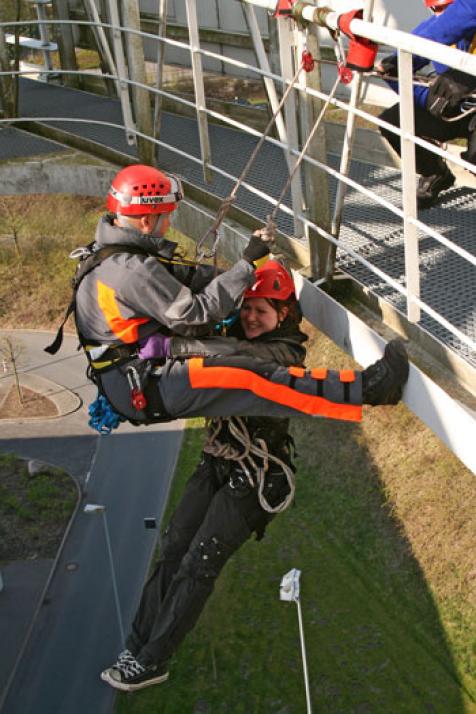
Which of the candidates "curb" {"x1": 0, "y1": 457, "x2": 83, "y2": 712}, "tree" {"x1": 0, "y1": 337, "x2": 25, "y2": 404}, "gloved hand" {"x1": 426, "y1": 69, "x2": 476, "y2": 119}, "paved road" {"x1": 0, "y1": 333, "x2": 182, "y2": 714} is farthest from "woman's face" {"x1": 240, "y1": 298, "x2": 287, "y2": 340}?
"tree" {"x1": 0, "y1": 337, "x2": 25, "y2": 404}

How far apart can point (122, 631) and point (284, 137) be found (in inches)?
466

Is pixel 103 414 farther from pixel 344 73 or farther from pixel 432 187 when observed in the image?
pixel 432 187

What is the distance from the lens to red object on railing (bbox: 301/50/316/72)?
18.0 ft

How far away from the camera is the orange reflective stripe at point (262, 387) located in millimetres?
5102

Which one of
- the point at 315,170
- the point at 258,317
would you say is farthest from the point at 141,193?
the point at 315,170

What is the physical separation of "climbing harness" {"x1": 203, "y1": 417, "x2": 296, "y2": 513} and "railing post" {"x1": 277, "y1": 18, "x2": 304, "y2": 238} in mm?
1472

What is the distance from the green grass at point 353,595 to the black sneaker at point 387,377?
18.1 ft

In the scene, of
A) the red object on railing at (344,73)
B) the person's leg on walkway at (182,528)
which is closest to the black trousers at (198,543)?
the person's leg on walkway at (182,528)

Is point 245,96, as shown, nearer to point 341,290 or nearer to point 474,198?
point 474,198

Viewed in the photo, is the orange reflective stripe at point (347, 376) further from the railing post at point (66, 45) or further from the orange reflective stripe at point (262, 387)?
the railing post at point (66, 45)

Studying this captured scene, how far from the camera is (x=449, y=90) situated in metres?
6.07

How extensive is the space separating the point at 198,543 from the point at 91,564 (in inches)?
498

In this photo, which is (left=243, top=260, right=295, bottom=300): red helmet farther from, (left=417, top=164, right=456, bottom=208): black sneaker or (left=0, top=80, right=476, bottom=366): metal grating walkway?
(left=417, top=164, right=456, bottom=208): black sneaker

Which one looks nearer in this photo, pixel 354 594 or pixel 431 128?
pixel 431 128
